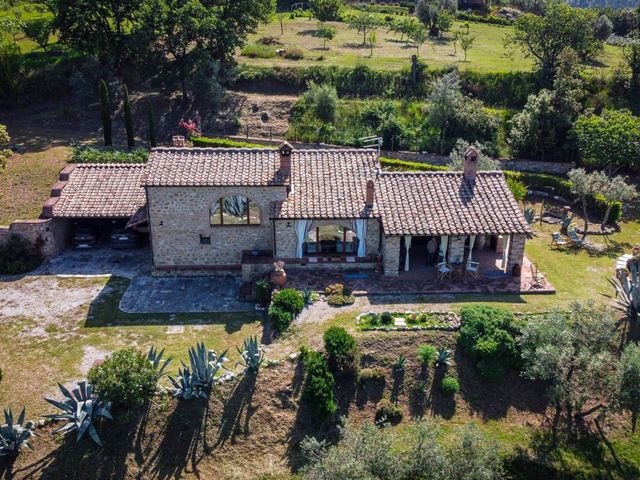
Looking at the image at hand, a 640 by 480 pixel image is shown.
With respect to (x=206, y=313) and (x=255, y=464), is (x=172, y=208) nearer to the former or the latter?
(x=206, y=313)

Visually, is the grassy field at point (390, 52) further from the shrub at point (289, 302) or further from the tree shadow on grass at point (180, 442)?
the tree shadow on grass at point (180, 442)

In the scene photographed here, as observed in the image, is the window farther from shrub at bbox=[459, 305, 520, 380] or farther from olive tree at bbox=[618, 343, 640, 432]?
olive tree at bbox=[618, 343, 640, 432]

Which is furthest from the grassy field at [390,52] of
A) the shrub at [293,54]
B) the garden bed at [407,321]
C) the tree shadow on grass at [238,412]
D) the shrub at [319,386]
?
the tree shadow on grass at [238,412]

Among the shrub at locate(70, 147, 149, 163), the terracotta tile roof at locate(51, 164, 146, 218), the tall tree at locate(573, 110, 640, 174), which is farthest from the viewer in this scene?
the tall tree at locate(573, 110, 640, 174)

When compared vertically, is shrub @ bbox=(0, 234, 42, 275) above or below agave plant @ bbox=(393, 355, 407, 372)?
above

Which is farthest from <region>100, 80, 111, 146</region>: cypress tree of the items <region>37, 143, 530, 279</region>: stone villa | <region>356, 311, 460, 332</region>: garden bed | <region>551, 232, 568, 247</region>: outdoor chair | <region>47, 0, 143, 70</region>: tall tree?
<region>551, 232, 568, 247</region>: outdoor chair

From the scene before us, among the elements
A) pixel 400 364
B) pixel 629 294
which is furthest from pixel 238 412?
pixel 629 294
